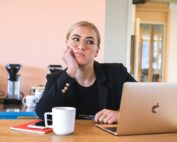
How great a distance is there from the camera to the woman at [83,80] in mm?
1550

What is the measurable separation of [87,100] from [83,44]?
12.3 inches

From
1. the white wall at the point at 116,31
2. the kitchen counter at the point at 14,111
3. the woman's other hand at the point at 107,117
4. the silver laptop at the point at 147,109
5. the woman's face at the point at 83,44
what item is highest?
the white wall at the point at 116,31

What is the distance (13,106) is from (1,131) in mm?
1484

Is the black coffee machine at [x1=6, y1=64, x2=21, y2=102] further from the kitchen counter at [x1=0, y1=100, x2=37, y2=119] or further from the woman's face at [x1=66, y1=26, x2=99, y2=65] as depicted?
the woman's face at [x1=66, y1=26, x2=99, y2=65]

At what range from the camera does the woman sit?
1.55 meters

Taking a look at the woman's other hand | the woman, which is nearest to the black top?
the woman

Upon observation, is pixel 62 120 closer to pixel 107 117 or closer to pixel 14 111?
pixel 107 117

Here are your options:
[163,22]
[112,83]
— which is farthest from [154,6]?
[112,83]

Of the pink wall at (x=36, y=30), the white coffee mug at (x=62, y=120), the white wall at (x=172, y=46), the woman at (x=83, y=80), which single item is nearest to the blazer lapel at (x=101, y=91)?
the woman at (x=83, y=80)

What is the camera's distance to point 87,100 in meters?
1.76

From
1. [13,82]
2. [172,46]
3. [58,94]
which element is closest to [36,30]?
[13,82]

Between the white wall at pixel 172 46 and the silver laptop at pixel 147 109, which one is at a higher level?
the white wall at pixel 172 46

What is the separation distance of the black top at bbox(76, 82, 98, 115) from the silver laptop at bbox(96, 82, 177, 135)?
0.47 metres

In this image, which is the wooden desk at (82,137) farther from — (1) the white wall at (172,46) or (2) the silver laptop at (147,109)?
(1) the white wall at (172,46)
